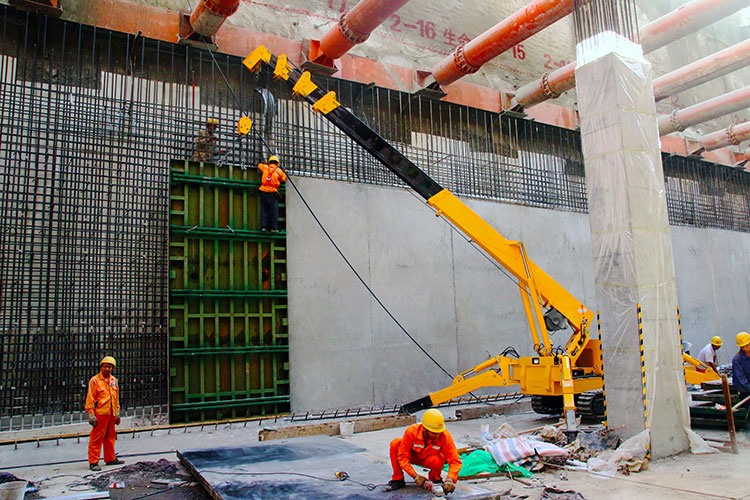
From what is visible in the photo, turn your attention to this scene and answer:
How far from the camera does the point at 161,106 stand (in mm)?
10898

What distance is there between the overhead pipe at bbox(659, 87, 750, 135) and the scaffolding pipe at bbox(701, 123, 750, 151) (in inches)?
81.3

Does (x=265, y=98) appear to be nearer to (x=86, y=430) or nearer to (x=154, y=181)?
(x=154, y=181)

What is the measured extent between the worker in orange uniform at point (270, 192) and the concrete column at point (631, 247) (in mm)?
5646

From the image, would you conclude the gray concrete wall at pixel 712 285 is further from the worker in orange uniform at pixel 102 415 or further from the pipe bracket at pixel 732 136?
the worker in orange uniform at pixel 102 415

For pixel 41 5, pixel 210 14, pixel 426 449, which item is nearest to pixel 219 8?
pixel 210 14

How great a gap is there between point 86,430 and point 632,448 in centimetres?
808

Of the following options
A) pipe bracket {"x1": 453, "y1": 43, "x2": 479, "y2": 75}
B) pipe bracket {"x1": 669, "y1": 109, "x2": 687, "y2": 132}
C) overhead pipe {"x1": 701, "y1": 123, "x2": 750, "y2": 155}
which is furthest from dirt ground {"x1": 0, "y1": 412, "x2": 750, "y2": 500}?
overhead pipe {"x1": 701, "y1": 123, "x2": 750, "y2": 155}

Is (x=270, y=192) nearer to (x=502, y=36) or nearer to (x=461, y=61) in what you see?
(x=461, y=61)

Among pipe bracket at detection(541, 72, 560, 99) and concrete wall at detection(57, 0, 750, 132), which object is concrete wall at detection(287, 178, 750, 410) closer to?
pipe bracket at detection(541, 72, 560, 99)

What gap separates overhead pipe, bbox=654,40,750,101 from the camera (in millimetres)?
12297

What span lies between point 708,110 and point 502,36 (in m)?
6.97

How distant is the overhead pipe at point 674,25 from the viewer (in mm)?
10770

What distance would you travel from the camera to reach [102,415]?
745cm

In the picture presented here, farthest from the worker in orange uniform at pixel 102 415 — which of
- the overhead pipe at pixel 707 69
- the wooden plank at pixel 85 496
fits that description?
the overhead pipe at pixel 707 69
